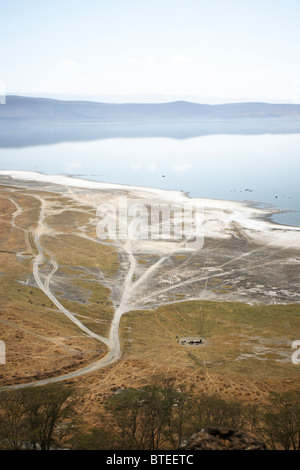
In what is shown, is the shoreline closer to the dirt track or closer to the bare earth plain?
the dirt track

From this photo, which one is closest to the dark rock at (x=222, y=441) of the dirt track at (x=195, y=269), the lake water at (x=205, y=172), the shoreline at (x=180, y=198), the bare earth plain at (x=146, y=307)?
the bare earth plain at (x=146, y=307)

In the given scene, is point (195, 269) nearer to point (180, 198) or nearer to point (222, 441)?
point (222, 441)

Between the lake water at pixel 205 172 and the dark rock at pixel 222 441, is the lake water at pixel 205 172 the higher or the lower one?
the higher one

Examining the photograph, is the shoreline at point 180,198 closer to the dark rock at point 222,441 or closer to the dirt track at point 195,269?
the dirt track at point 195,269

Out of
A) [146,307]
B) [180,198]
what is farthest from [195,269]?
Answer: [180,198]

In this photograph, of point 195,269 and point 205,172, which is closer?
point 195,269

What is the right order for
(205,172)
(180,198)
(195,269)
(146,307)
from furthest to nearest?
(205,172)
(180,198)
(195,269)
(146,307)
